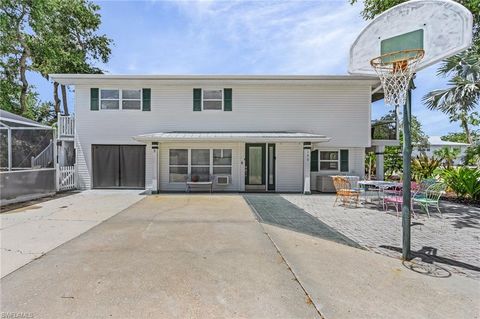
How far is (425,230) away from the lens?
6438 mm

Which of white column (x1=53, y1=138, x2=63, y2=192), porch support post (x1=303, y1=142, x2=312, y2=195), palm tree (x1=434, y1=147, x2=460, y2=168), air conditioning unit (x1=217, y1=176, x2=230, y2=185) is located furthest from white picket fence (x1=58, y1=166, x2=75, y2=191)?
palm tree (x1=434, y1=147, x2=460, y2=168)

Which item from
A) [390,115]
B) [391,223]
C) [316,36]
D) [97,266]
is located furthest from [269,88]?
[97,266]

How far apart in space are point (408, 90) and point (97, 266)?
5990mm

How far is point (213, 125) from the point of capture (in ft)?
42.9

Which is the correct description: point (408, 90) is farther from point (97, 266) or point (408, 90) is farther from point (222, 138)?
point (222, 138)

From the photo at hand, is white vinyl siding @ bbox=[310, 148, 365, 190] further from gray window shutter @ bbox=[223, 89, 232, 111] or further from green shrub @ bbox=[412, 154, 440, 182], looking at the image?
gray window shutter @ bbox=[223, 89, 232, 111]

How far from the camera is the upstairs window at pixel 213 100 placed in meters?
13.1

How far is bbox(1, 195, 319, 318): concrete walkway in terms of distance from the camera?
→ 2.97m

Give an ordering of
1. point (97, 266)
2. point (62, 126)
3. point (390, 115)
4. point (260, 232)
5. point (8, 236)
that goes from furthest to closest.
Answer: point (390, 115)
point (62, 126)
point (260, 232)
point (8, 236)
point (97, 266)

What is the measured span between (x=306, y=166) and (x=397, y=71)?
24.6 feet

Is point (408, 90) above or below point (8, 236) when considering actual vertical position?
above

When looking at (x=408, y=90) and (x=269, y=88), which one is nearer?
(x=408, y=90)

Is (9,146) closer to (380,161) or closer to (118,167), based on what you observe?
(118,167)

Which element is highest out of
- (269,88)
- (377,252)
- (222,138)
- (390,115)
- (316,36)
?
(316,36)
